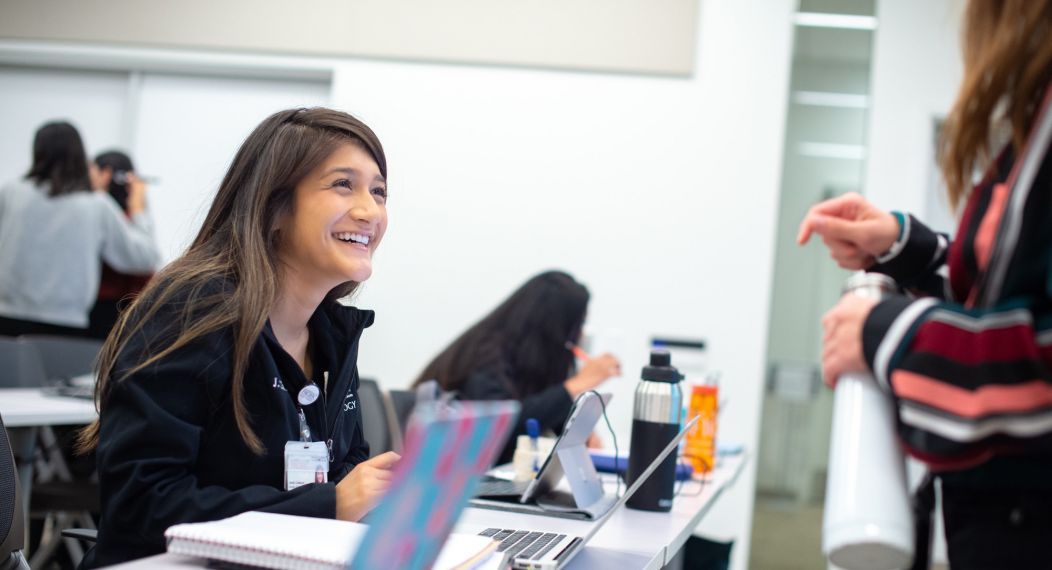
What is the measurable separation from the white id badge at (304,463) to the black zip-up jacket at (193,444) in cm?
2

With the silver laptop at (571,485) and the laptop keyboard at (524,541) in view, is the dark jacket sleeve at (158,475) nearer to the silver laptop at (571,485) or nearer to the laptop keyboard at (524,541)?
the laptop keyboard at (524,541)

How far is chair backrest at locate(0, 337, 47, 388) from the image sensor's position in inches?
130

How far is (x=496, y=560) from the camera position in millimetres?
1267

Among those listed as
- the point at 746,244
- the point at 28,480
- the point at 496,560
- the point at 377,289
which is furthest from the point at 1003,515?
the point at 377,289

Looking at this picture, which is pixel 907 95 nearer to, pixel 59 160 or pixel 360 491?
pixel 59 160

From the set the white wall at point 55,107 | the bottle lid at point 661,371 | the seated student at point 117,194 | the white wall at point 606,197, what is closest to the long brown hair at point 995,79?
the bottle lid at point 661,371

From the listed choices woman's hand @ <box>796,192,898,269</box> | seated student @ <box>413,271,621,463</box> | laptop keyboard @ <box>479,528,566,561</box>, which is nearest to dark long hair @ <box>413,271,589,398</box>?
seated student @ <box>413,271,621,463</box>

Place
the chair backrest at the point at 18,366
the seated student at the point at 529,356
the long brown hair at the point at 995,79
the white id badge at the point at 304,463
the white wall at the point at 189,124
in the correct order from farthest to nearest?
the white wall at the point at 189,124 < the chair backrest at the point at 18,366 < the seated student at the point at 529,356 < the white id badge at the point at 304,463 < the long brown hair at the point at 995,79

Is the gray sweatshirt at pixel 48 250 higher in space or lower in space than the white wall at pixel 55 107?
lower

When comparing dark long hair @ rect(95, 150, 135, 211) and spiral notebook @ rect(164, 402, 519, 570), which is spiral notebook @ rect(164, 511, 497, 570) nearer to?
spiral notebook @ rect(164, 402, 519, 570)

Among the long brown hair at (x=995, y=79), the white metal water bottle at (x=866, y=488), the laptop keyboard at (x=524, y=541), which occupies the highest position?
the long brown hair at (x=995, y=79)

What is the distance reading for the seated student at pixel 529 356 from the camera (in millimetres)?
3072

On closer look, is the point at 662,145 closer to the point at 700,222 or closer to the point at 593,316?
the point at 700,222

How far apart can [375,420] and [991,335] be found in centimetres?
239
